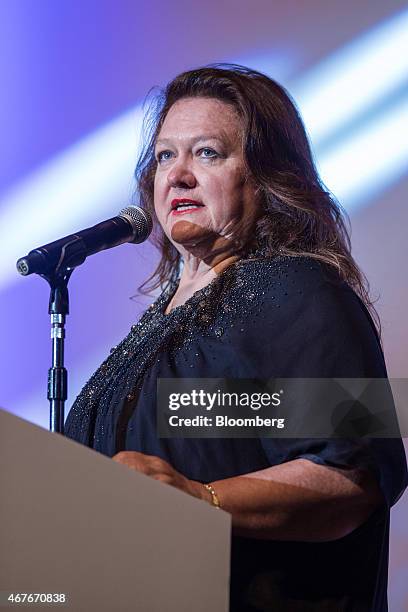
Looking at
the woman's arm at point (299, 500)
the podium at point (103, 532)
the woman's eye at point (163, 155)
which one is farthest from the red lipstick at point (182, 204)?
the podium at point (103, 532)

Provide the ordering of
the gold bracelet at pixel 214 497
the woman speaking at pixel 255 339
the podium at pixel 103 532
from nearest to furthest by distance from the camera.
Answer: the podium at pixel 103 532 → the gold bracelet at pixel 214 497 → the woman speaking at pixel 255 339

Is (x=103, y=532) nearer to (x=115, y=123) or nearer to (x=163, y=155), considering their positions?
(x=163, y=155)

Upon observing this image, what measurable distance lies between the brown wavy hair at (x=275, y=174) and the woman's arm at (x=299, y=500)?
422 millimetres

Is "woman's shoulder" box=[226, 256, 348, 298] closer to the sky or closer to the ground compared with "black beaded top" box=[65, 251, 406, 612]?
closer to the sky

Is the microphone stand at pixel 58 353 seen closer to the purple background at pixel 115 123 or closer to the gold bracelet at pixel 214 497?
the gold bracelet at pixel 214 497

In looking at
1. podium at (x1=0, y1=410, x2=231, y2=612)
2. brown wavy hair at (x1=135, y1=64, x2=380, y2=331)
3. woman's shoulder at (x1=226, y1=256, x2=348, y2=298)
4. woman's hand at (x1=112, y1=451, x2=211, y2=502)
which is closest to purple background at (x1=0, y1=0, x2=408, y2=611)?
brown wavy hair at (x1=135, y1=64, x2=380, y2=331)

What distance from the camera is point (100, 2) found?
2240 millimetres

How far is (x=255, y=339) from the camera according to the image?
1.71 m

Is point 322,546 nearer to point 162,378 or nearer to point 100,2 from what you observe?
point 162,378

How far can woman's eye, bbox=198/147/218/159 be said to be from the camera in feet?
6.36

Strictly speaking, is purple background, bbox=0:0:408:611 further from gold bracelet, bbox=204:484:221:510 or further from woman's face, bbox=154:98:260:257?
gold bracelet, bbox=204:484:221:510

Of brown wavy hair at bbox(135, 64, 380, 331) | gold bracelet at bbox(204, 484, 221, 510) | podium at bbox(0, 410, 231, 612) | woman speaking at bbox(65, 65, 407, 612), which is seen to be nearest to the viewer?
podium at bbox(0, 410, 231, 612)

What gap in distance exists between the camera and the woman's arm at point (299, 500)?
1.45 meters

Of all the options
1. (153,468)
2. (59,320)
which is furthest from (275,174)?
(153,468)
